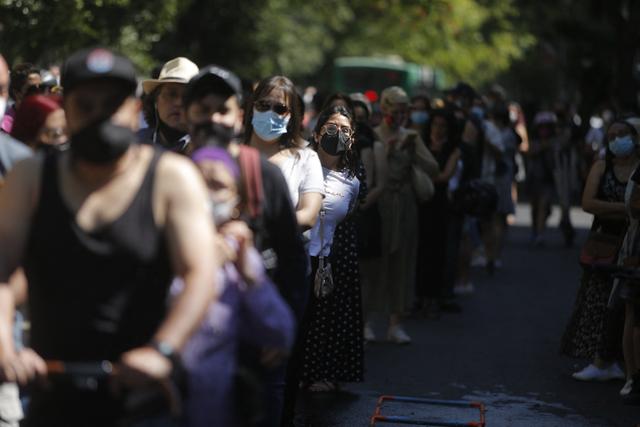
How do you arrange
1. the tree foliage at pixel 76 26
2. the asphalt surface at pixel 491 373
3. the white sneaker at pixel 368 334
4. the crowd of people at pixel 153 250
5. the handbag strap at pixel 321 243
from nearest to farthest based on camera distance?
the crowd of people at pixel 153 250, the handbag strap at pixel 321 243, the asphalt surface at pixel 491 373, the white sneaker at pixel 368 334, the tree foliage at pixel 76 26

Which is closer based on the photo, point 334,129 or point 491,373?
point 334,129

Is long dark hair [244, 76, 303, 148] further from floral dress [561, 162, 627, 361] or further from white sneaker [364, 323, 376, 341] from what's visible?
white sneaker [364, 323, 376, 341]

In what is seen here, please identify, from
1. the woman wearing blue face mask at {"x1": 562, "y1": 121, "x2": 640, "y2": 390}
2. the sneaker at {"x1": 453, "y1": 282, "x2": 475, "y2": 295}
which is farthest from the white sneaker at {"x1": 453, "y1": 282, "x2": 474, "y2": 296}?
the woman wearing blue face mask at {"x1": 562, "y1": 121, "x2": 640, "y2": 390}

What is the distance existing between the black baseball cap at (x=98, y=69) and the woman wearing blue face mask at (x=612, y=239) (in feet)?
18.4

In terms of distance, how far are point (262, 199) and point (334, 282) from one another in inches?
158

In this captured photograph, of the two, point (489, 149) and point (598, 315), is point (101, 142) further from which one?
point (489, 149)

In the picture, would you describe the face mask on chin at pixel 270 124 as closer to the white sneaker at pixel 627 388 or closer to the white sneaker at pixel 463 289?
the white sneaker at pixel 627 388

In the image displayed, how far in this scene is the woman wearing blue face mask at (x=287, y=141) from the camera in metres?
6.89

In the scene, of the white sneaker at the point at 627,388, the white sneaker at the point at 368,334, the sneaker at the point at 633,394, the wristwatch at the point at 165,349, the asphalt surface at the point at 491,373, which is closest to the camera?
the wristwatch at the point at 165,349

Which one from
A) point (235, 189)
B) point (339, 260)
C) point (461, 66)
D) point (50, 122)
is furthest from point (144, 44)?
point (461, 66)

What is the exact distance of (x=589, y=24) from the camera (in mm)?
39938

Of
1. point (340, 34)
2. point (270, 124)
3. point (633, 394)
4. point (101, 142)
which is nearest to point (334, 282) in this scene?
point (633, 394)

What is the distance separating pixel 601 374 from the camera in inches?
384

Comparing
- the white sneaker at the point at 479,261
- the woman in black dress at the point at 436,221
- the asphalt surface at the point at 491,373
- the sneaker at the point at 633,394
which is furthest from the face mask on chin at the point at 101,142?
the white sneaker at the point at 479,261
